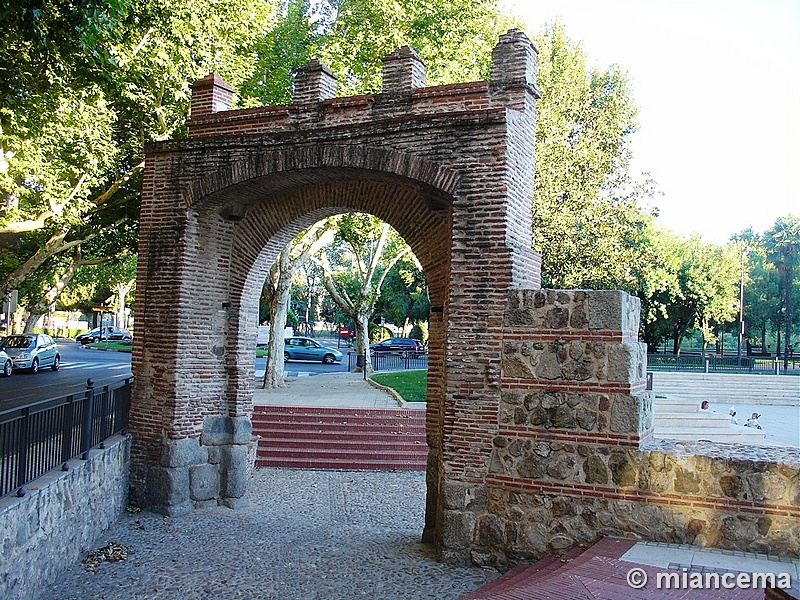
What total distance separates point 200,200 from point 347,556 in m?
4.95

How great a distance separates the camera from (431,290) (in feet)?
28.1

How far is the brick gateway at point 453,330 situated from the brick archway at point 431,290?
22mm

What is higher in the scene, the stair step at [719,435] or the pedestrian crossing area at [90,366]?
the pedestrian crossing area at [90,366]

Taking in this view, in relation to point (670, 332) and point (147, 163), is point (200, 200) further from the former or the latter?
point (670, 332)

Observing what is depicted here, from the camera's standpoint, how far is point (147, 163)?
9625 millimetres

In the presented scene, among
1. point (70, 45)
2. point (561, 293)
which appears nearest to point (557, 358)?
point (561, 293)

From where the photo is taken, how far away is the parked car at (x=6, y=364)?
2275cm

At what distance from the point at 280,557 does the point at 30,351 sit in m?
20.8

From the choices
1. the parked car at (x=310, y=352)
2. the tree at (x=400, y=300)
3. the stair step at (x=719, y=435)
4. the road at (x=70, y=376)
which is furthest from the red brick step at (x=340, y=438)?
the tree at (x=400, y=300)

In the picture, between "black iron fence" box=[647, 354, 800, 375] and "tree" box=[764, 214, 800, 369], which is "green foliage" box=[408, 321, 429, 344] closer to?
"black iron fence" box=[647, 354, 800, 375]

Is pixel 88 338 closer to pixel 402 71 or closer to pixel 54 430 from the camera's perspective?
pixel 54 430

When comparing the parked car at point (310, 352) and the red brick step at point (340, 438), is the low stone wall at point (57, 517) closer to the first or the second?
the red brick step at point (340, 438)

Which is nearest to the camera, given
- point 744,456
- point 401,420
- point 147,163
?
point 744,456

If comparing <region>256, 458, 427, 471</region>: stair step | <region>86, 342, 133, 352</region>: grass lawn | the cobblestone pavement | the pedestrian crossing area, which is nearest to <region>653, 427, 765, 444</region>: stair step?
<region>256, 458, 427, 471</region>: stair step
